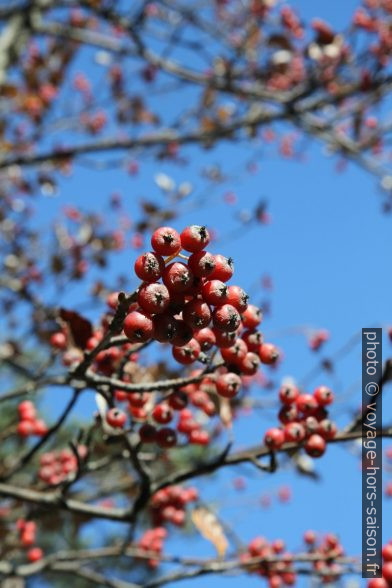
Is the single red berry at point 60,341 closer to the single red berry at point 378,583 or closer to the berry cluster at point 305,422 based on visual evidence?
the berry cluster at point 305,422

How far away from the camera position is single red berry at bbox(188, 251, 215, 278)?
134cm

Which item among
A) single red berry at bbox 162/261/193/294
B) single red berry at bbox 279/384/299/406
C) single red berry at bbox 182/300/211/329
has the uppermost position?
single red berry at bbox 279/384/299/406

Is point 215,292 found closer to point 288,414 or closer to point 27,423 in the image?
point 288,414

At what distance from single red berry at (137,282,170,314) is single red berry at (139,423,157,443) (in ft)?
3.06

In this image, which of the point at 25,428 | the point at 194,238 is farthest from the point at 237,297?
the point at 25,428

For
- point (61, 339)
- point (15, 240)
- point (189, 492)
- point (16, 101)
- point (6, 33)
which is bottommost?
point (189, 492)

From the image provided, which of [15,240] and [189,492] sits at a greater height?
[15,240]

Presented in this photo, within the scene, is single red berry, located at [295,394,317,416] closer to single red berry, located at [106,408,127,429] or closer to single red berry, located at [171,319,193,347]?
single red berry, located at [106,408,127,429]

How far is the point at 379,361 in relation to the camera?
251 centimetres

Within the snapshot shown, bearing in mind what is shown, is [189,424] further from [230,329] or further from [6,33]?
[6,33]

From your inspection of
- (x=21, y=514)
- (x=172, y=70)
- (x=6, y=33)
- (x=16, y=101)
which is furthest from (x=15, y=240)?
(x=21, y=514)

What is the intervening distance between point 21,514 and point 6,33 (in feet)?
14.6

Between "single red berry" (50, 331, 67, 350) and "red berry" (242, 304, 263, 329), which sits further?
"single red berry" (50, 331, 67, 350)

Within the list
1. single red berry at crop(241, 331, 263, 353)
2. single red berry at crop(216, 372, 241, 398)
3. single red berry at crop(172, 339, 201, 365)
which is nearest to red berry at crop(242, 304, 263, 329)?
single red berry at crop(241, 331, 263, 353)
